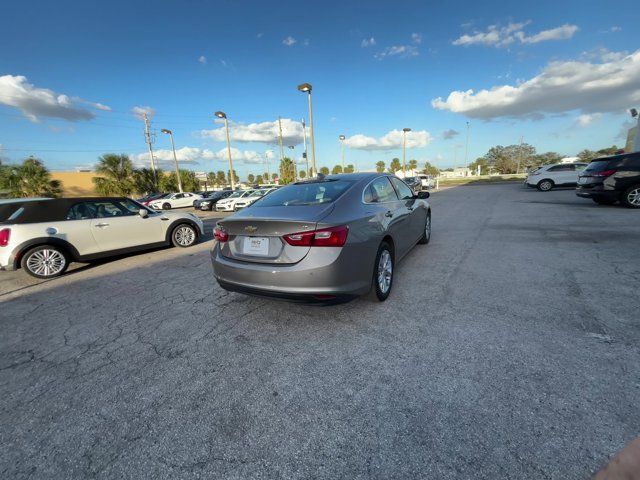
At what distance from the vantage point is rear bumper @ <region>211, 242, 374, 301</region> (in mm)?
2717

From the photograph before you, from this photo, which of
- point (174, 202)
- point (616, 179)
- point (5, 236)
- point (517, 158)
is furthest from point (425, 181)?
point (517, 158)

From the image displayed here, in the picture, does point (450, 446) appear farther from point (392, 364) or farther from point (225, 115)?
point (225, 115)

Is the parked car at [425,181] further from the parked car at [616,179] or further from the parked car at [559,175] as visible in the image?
the parked car at [616,179]

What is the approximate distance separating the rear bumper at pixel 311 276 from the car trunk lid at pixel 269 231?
86 mm

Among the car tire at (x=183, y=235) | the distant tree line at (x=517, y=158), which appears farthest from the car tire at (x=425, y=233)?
the distant tree line at (x=517, y=158)

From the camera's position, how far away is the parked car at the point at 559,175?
17.9 meters

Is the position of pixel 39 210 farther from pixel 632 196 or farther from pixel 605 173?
pixel 632 196

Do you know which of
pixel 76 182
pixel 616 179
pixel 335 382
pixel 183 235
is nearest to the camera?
pixel 335 382

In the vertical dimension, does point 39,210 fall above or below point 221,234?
above

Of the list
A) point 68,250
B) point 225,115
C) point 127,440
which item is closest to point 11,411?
point 127,440

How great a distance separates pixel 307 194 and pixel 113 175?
3783cm

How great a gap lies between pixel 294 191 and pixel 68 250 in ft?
16.2

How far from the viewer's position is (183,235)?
771 cm

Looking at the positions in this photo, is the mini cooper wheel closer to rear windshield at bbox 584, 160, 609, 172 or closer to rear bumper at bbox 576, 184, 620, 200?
rear bumper at bbox 576, 184, 620, 200
